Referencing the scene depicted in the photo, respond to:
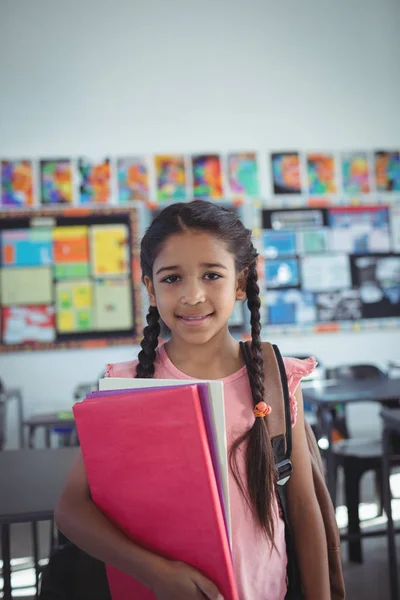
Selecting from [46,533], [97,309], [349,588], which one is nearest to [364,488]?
[349,588]

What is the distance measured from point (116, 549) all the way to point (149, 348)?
1.14ft

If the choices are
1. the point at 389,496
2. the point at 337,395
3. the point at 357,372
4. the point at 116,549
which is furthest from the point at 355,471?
the point at 116,549

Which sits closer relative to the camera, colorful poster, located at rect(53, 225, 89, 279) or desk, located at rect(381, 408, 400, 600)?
desk, located at rect(381, 408, 400, 600)

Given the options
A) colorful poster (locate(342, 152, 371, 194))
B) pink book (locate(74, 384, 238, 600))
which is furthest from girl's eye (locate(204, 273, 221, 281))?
colorful poster (locate(342, 152, 371, 194))

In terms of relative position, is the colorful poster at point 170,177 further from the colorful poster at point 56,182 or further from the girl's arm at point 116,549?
the girl's arm at point 116,549

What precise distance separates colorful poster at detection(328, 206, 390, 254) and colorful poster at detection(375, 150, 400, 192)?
23 cm

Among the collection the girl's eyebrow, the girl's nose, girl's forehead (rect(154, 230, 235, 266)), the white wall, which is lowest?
the girl's nose

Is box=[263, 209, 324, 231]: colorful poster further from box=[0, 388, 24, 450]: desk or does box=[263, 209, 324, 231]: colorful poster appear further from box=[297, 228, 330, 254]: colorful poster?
box=[0, 388, 24, 450]: desk

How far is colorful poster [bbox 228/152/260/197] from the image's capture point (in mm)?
4293

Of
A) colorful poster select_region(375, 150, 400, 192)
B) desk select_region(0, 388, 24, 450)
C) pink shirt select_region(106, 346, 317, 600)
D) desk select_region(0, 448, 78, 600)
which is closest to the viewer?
pink shirt select_region(106, 346, 317, 600)

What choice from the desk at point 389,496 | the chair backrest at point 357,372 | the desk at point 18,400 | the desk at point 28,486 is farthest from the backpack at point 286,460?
the desk at point 18,400

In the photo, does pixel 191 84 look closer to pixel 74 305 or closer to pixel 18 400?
pixel 74 305

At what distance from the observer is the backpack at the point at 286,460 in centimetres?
82

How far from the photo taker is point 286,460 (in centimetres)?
82
